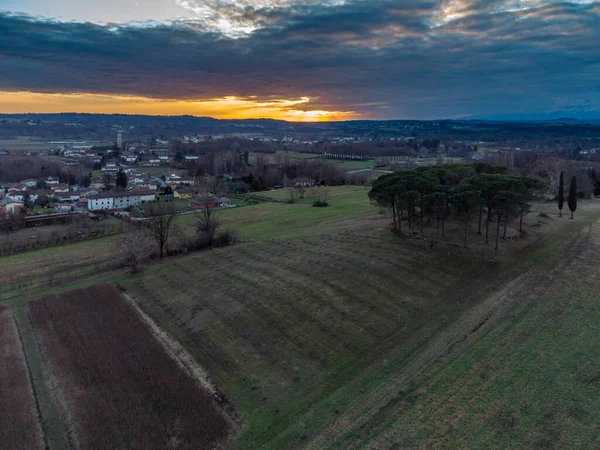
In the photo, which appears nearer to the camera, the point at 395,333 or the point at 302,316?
the point at 395,333

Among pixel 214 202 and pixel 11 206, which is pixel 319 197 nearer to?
pixel 214 202

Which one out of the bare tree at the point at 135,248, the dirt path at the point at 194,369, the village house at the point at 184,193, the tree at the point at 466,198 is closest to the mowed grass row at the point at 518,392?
the dirt path at the point at 194,369

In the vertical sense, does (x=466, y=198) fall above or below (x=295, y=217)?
above

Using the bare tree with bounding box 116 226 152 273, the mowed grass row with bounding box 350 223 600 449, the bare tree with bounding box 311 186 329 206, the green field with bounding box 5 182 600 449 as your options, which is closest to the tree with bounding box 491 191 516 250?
the green field with bounding box 5 182 600 449

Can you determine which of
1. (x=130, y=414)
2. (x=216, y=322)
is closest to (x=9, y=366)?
(x=130, y=414)

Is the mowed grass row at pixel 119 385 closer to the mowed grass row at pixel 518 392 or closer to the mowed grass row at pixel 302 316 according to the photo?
the mowed grass row at pixel 302 316

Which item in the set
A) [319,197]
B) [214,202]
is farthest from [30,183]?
[319,197]
